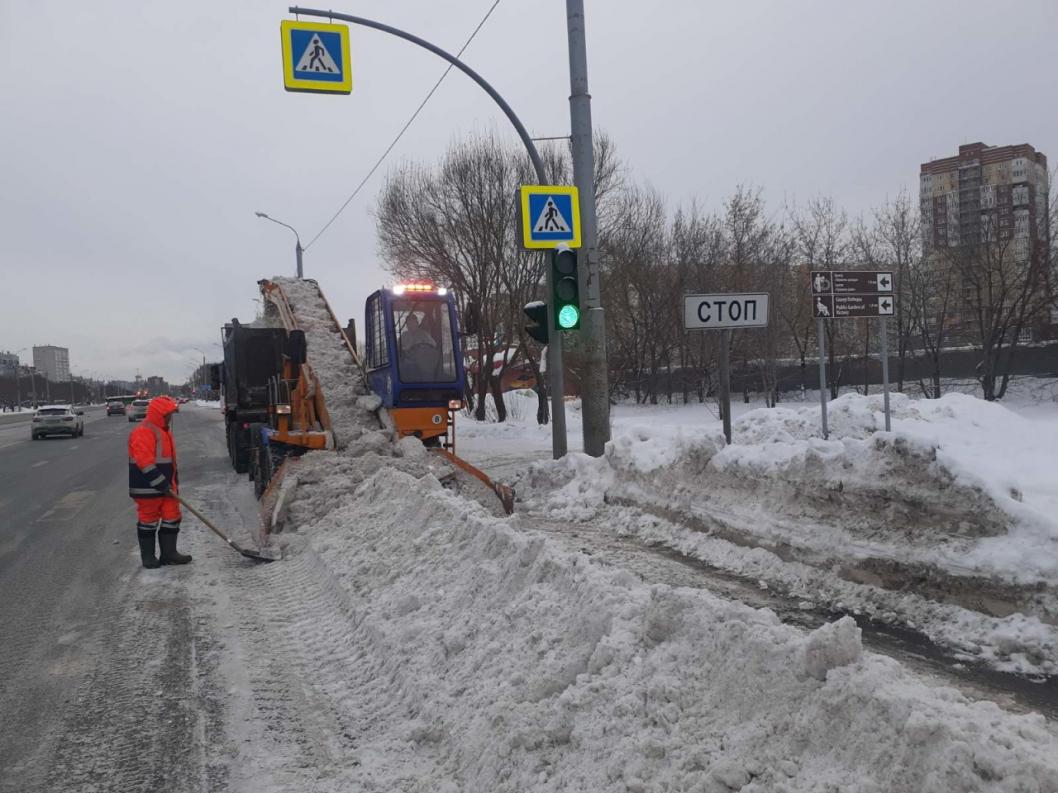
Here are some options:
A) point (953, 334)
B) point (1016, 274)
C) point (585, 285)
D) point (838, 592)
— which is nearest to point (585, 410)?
point (585, 285)

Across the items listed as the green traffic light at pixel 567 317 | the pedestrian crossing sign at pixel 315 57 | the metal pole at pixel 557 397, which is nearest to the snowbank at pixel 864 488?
the metal pole at pixel 557 397

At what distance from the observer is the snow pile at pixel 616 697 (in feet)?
8.03

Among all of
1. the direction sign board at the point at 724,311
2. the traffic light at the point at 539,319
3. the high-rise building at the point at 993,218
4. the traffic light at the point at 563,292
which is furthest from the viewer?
the high-rise building at the point at 993,218

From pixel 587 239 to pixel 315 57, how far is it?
4.37 m

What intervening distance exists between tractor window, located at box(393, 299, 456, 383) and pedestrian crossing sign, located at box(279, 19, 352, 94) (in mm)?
3274

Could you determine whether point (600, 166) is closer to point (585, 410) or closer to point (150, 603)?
point (585, 410)

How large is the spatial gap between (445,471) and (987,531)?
6.35m

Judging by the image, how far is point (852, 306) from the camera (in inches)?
439

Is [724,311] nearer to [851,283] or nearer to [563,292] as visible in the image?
[563,292]

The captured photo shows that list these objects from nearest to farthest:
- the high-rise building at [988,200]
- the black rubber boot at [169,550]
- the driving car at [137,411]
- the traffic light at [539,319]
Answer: the black rubber boot at [169,550] < the traffic light at [539,319] < the high-rise building at [988,200] < the driving car at [137,411]

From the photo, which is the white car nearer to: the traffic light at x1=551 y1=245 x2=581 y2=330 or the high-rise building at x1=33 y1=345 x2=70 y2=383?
the traffic light at x1=551 y1=245 x2=581 y2=330

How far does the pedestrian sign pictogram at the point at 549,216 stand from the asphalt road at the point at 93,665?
5.97 m

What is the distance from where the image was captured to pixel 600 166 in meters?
23.3

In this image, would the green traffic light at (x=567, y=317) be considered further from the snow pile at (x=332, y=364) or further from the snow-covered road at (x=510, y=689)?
the snow-covered road at (x=510, y=689)
